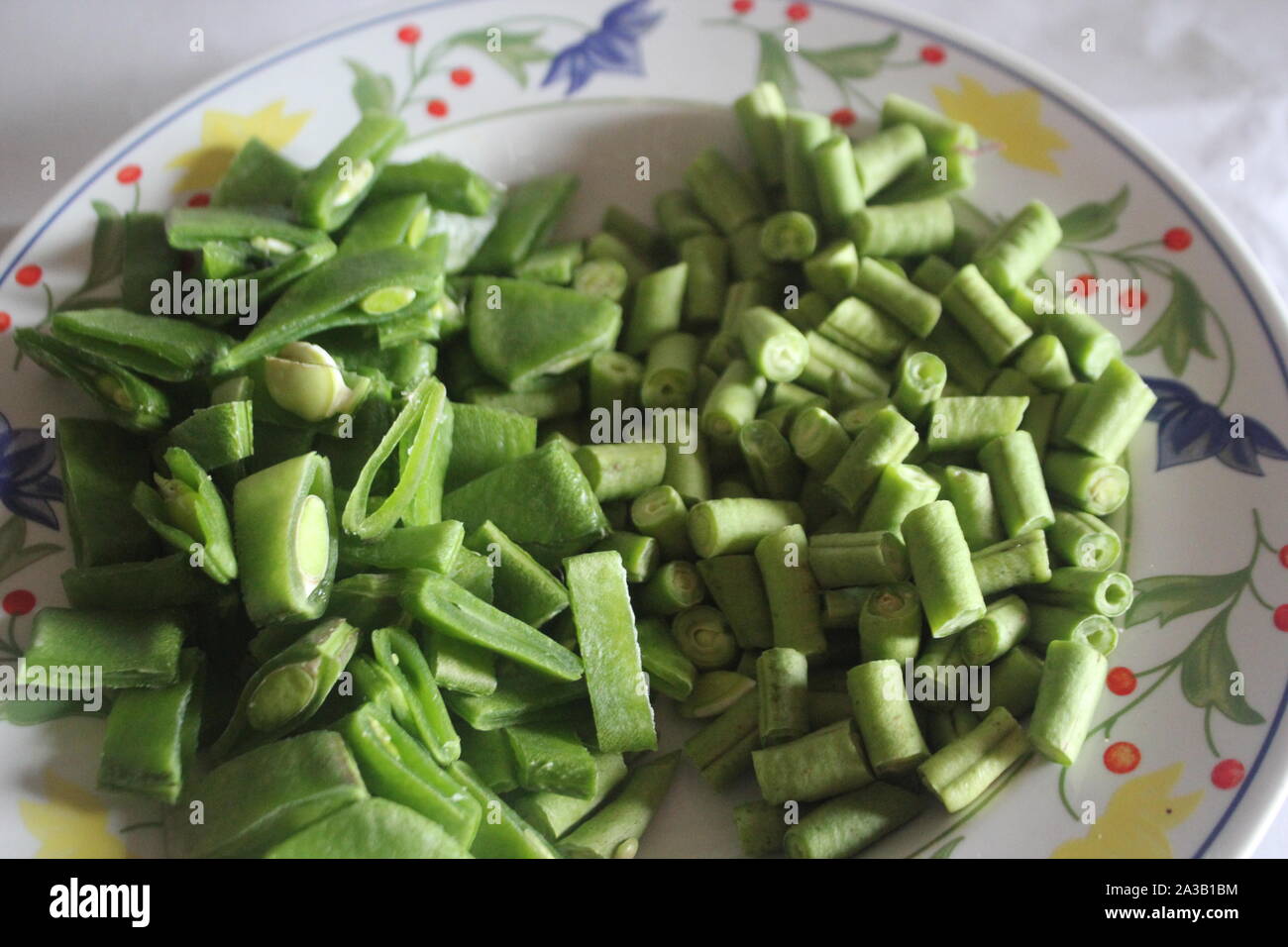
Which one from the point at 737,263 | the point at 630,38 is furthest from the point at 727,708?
the point at 630,38

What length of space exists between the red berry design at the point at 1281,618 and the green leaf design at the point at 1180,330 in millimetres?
664

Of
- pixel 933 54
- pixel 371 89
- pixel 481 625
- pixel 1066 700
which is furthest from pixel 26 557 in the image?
pixel 933 54

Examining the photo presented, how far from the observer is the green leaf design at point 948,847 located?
88.8 inches

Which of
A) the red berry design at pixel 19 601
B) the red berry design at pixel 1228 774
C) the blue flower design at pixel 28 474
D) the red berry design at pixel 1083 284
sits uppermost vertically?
the red berry design at pixel 1083 284

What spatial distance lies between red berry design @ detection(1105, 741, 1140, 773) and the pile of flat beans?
108 millimetres

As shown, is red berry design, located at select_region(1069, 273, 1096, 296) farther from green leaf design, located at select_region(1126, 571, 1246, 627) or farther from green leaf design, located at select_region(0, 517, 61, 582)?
green leaf design, located at select_region(0, 517, 61, 582)

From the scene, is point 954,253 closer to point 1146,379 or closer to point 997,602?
point 1146,379

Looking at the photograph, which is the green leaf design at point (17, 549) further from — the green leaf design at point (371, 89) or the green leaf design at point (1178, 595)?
the green leaf design at point (1178, 595)

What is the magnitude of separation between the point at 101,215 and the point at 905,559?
2.27 metres

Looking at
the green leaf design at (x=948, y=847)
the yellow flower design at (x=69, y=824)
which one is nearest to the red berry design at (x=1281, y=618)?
the green leaf design at (x=948, y=847)

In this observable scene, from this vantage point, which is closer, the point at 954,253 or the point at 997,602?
the point at 997,602

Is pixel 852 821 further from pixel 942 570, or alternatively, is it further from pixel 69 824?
pixel 69 824

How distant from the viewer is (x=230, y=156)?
324 centimetres

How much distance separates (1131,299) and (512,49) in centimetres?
193
